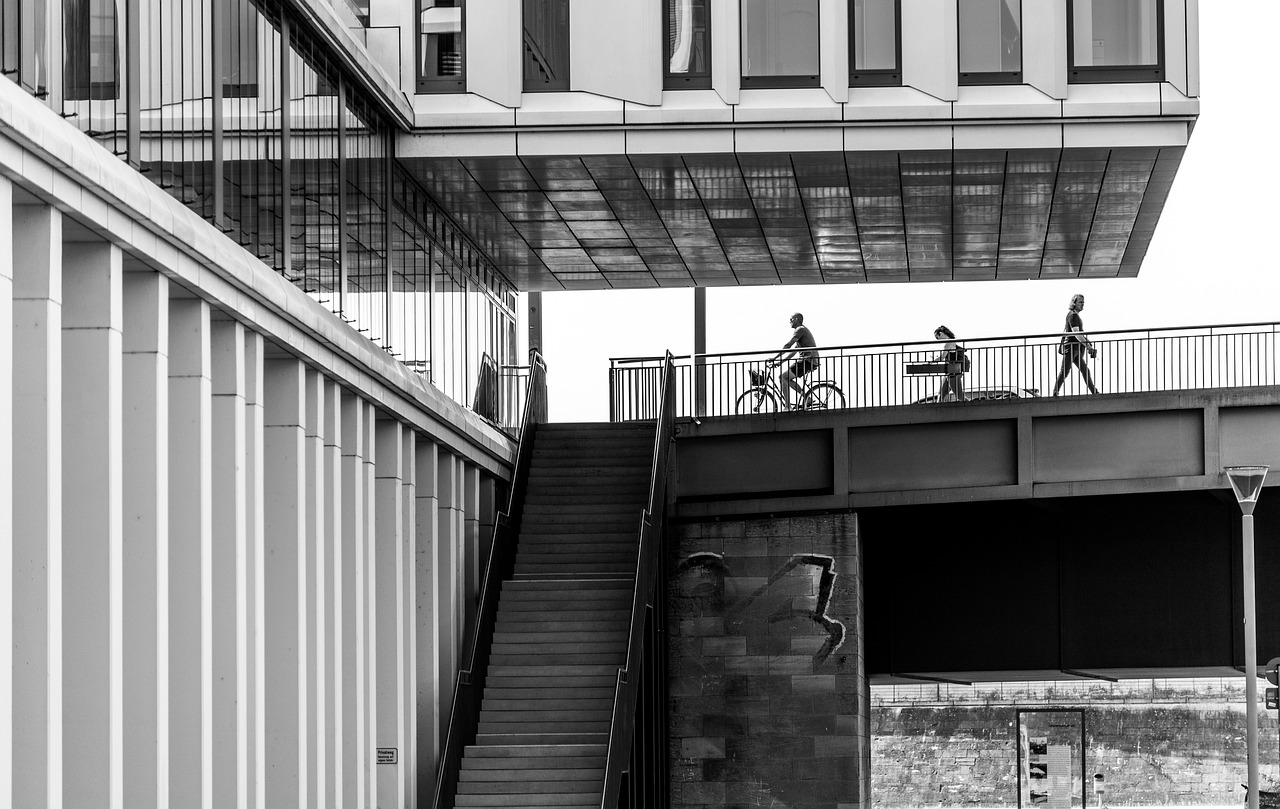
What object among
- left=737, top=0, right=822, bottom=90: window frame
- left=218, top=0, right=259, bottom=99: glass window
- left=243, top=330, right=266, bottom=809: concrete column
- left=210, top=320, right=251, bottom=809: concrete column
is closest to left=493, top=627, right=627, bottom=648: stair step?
left=737, top=0, right=822, bottom=90: window frame

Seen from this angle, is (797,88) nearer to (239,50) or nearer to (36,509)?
(239,50)

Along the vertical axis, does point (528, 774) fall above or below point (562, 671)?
below

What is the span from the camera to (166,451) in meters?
15.3

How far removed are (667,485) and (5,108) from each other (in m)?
19.9

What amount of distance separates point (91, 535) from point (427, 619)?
37.7 feet

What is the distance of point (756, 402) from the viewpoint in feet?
107

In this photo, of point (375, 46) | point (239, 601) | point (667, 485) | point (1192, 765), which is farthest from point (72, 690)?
point (1192, 765)

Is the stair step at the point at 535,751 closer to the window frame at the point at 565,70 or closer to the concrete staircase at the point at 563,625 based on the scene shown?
the concrete staircase at the point at 563,625

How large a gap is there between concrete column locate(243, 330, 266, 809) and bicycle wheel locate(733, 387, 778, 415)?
15216mm

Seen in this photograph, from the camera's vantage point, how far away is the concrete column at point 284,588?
18984 millimetres

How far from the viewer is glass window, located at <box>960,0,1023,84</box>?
27.4 meters

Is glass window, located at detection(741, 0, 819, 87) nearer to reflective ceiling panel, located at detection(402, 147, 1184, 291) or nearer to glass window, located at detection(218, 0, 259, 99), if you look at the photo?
reflective ceiling panel, located at detection(402, 147, 1184, 291)

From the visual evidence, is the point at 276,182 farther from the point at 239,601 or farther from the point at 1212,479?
the point at 1212,479

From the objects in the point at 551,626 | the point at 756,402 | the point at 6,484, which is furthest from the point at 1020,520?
the point at 6,484
